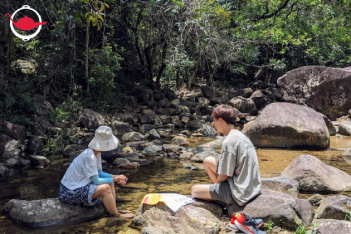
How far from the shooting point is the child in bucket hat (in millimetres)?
3910

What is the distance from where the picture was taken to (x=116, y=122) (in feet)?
35.8

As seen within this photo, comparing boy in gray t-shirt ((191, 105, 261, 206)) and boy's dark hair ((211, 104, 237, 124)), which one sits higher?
boy's dark hair ((211, 104, 237, 124))

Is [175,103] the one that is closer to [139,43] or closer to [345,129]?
[139,43]

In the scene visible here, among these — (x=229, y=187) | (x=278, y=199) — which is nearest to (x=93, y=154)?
(x=229, y=187)

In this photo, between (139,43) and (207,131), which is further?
(139,43)

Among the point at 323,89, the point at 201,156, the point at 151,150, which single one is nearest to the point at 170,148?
the point at 151,150

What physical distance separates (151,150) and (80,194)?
433cm

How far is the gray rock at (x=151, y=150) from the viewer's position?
26.7ft

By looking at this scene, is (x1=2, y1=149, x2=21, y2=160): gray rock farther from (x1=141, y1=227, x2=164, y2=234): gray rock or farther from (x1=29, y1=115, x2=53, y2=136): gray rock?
(x1=141, y1=227, x2=164, y2=234): gray rock

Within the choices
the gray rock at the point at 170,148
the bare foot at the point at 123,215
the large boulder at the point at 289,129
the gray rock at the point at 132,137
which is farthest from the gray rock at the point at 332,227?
the gray rock at the point at 132,137

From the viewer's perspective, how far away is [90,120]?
399 inches

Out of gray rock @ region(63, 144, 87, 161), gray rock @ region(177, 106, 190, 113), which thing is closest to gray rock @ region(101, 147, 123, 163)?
gray rock @ region(63, 144, 87, 161)

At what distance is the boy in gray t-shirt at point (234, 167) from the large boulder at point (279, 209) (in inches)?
3.2

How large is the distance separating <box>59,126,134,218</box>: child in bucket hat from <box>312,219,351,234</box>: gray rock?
2122 millimetres
